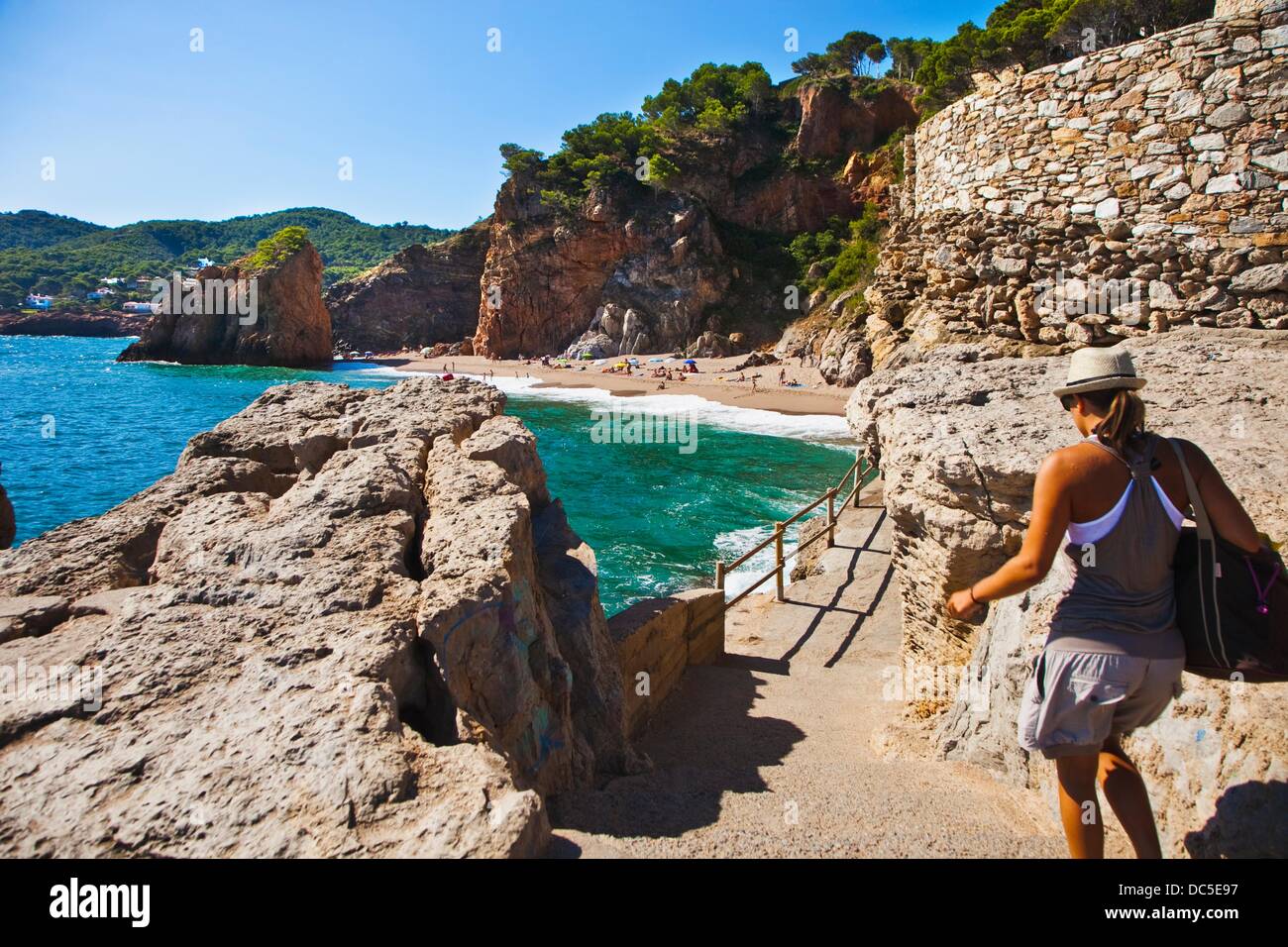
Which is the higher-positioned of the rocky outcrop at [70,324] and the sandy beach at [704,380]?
the rocky outcrop at [70,324]

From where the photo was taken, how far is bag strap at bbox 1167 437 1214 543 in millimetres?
2453

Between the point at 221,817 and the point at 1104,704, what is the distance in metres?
3.03

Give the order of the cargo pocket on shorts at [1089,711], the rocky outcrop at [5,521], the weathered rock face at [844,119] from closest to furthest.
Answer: the cargo pocket on shorts at [1089,711]
the rocky outcrop at [5,521]
the weathered rock face at [844,119]

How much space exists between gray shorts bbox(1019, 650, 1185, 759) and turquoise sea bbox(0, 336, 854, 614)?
1082cm

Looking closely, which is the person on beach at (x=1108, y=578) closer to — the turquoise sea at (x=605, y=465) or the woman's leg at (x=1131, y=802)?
the woman's leg at (x=1131, y=802)

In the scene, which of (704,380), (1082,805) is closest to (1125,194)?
(1082,805)

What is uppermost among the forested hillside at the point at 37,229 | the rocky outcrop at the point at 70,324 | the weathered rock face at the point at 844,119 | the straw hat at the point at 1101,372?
the forested hillside at the point at 37,229

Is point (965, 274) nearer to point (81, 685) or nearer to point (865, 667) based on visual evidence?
point (865, 667)

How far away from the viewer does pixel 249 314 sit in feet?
217

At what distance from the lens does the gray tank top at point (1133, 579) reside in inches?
97.6

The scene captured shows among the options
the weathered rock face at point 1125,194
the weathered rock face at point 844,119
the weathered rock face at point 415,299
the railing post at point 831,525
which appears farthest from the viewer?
the weathered rock face at point 415,299

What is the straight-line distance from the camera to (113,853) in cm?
222

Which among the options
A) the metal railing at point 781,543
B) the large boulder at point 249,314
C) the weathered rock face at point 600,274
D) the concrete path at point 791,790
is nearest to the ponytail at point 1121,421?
the concrete path at point 791,790

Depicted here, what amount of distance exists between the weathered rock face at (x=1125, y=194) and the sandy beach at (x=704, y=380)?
2530 cm
